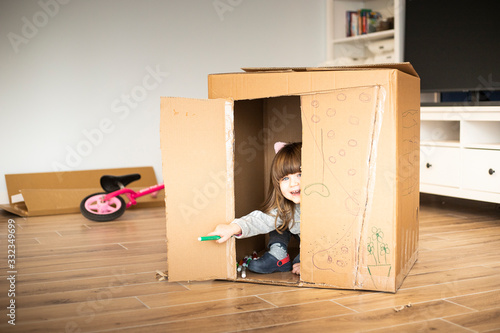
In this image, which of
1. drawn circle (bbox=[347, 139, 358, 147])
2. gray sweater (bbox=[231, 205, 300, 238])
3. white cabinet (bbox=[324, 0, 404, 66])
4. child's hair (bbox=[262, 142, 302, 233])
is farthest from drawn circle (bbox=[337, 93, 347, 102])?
white cabinet (bbox=[324, 0, 404, 66])

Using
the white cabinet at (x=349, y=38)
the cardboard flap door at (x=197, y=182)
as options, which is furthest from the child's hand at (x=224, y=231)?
the white cabinet at (x=349, y=38)

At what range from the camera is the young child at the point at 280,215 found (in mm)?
1683

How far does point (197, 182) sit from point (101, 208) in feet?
4.34

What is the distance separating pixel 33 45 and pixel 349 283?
2530 mm

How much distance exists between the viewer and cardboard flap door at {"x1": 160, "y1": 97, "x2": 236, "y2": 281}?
1556mm

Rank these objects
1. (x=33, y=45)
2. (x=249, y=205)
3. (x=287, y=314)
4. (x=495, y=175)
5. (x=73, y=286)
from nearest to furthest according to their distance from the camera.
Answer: (x=287, y=314) → (x=73, y=286) → (x=249, y=205) → (x=495, y=175) → (x=33, y=45)

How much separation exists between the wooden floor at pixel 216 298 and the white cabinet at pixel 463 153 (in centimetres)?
60

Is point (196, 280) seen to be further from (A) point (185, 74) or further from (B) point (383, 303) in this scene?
(A) point (185, 74)

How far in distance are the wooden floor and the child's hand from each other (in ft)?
0.46

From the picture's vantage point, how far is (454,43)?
305cm

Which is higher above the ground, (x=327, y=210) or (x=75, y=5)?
(x=75, y=5)

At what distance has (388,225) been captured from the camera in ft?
4.74


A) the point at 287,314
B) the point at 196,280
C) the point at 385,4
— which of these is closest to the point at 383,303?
the point at 287,314

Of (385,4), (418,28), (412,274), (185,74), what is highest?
(385,4)
